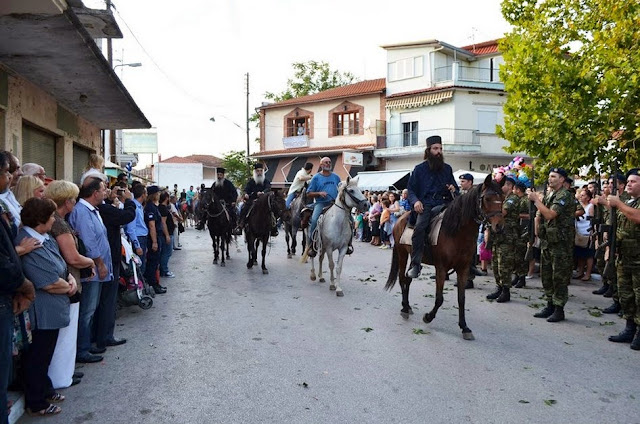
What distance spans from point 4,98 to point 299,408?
717cm

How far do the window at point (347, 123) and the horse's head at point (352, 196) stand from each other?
29.1 metres

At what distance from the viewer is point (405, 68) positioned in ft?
120

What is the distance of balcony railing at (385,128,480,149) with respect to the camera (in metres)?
33.8

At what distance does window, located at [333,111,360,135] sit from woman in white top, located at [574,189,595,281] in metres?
28.1

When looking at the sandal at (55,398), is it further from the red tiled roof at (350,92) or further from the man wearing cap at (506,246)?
the red tiled roof at (350,92)

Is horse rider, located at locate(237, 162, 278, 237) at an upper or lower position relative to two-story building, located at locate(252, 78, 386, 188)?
lower

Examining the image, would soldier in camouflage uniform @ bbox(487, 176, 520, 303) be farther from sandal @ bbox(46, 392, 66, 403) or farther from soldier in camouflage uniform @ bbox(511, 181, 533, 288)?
sandal @ bbox(46, 392, 66, 403)

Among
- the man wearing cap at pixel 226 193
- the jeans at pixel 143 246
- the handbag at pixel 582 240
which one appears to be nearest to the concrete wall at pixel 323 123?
the man wearing cap at pixel 226 193

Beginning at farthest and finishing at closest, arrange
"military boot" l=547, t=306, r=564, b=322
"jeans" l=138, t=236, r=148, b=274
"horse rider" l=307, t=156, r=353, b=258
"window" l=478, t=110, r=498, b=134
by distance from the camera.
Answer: "window" l=478, t=110, r=498, b=134 → "horse rider" l=307, t=156, r=353, b=258 → "jeans" l=138, t=236, r=148, b=274 → "military boot" l=547, t=306, r=564, b=322

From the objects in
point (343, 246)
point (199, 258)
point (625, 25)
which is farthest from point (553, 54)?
point (199, 258)

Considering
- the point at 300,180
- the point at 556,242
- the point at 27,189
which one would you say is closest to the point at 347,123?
the point at 300,180

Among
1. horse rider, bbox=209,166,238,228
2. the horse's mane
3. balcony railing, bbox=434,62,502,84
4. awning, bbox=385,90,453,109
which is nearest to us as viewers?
the horse's mane

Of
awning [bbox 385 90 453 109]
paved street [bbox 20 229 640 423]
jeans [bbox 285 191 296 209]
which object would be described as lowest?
paved street [bbox 20 229 640 423]

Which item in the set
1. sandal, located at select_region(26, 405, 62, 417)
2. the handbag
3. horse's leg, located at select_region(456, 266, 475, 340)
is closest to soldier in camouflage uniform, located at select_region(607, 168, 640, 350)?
horse's leg, located at select_region(456, 266, 475, 340)
